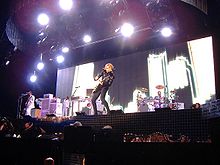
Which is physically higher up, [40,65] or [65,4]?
[65,4]

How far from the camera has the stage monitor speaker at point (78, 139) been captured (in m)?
5.67

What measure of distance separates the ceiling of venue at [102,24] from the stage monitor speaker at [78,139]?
4347 mm

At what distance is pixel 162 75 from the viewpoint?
37.1 feet

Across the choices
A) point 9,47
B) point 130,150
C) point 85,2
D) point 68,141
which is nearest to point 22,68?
point 9,47

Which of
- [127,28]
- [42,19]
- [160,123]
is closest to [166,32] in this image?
[127,28]

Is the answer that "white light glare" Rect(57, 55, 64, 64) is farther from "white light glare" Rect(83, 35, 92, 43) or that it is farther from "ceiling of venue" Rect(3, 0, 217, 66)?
"white light glare" Rect(83, 35, 92, 43)

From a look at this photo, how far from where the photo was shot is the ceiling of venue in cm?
925

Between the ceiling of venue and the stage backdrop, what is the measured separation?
0.46 m

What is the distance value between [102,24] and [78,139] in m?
6.43

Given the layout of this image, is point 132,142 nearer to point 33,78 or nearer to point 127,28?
point 127,28

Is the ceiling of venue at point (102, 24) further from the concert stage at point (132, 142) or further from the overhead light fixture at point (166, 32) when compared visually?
the concert stage at point (132, 142)

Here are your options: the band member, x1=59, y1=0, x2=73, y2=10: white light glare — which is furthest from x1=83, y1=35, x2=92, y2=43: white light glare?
the band member

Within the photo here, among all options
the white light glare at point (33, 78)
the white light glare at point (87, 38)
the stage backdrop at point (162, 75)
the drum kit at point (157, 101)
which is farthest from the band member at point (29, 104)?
the drum kit at point (157, 101)

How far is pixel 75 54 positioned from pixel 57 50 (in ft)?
6.16
